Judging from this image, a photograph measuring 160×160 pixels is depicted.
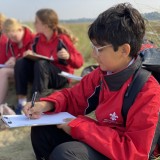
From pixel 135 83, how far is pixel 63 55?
2686 mm

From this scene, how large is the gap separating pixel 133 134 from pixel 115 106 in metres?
0.21

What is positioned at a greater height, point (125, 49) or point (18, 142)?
point (125, 49)

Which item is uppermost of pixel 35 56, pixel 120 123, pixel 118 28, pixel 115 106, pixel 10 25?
pixel 118 28

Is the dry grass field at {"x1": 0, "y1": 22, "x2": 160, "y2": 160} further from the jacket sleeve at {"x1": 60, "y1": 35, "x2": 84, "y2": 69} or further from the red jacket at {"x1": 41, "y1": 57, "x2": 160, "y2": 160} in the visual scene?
the jacket sleeve at {"x1": 60, "y1": 35, "x2": 84, "y2": 69}

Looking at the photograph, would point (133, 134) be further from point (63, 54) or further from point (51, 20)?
point (51, 20)

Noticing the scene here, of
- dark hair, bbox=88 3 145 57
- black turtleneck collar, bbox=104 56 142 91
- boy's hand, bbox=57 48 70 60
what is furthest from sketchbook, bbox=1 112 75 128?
boy's hand, bbox=57 48 70 60

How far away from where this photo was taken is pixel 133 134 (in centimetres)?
228

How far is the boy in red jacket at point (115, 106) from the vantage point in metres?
2.26

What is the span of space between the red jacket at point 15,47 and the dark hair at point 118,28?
3.26 meters

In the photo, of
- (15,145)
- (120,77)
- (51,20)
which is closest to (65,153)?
(120,77)

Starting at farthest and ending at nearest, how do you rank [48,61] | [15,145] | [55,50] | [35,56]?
[55,50], [48,61], [35,56], [15,145]

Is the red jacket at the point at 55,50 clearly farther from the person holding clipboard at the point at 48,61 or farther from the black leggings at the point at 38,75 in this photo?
the black leggings at the point at 38,75

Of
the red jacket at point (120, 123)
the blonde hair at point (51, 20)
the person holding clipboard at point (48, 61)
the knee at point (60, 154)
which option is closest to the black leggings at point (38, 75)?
the person holding clipboard at point (48, 61)

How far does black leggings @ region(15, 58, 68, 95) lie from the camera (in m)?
4.84
